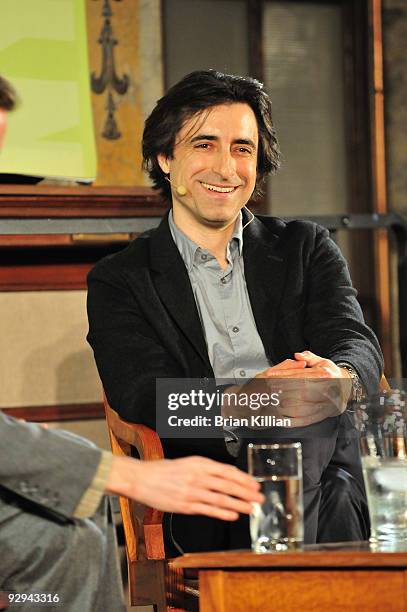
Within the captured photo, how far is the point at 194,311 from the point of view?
97.6 inches

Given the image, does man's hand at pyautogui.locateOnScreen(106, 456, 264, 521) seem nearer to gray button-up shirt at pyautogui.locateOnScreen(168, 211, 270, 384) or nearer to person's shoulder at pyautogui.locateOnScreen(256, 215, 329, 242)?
gray button-up shirt at pyautogui.locateOnScreen(168, 211, 270, 384)

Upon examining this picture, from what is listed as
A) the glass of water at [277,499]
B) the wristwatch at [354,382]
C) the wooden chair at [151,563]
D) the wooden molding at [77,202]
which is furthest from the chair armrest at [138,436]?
the wooden molding at [77,202]

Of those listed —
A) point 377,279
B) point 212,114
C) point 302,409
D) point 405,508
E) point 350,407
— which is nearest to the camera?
point 405,508

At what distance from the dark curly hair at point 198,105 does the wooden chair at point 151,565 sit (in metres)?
0.77

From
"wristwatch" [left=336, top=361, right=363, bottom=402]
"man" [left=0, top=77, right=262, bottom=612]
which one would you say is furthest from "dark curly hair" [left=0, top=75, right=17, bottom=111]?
"wristwatch" [left=336, top=361, right=363, bottom=402]

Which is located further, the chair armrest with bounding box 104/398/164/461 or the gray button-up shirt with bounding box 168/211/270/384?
the gray button-up shirt with bounding box 168/211/270/384

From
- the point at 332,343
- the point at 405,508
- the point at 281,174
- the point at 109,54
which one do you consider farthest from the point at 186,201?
the point at 281,174

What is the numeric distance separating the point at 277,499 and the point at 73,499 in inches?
11.9

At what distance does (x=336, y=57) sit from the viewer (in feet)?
18.1

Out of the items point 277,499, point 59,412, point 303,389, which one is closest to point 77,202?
point 59,412

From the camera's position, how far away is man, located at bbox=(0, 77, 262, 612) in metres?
1.50

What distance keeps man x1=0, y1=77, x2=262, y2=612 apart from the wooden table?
9 centimetres

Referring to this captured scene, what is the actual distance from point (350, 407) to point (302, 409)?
19 cm

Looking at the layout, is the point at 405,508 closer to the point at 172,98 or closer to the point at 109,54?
the point at 172,98
